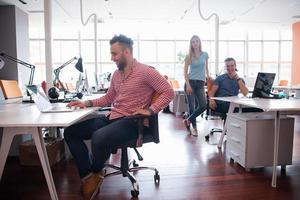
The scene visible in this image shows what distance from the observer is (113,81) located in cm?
222

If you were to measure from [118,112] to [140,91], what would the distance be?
25 centimetres

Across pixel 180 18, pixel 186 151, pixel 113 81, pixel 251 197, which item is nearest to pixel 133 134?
pixel 113 81

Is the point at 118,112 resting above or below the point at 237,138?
above

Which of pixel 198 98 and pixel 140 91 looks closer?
pixel 140 91

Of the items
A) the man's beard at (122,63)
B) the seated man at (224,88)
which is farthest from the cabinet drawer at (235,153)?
the man's beard at (122,63)

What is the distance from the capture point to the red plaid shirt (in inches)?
78.3

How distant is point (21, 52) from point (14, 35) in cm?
46

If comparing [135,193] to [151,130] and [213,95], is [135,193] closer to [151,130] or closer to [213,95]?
[151,130]

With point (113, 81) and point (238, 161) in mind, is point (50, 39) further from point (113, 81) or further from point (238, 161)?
point (238, 161)

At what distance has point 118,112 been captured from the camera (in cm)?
210

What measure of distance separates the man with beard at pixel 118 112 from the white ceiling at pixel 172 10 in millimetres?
4682

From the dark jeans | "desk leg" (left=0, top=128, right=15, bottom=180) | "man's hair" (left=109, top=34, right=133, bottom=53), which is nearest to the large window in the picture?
"man's hair" (left=109, top=34, right=133, bottom=53)

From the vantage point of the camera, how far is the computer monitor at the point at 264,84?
301 cm

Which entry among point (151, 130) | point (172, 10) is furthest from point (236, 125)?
point (172, 10)
